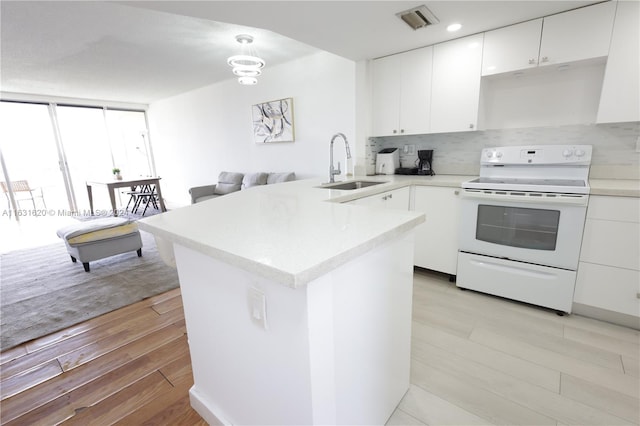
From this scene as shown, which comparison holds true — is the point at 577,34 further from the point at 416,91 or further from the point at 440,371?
the point at 440,371

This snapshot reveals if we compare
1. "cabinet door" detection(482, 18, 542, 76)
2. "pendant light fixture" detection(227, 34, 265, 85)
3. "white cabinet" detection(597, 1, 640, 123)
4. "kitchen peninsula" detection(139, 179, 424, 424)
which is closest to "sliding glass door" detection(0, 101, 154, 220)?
"pendant light fixture" detection(227, 34, 265, 85)

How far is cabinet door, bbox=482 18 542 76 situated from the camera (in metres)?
2.10

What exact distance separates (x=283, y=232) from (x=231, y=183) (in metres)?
4.39

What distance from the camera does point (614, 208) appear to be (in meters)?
1.77

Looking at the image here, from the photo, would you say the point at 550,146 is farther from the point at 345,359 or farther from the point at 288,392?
the point at 288,392

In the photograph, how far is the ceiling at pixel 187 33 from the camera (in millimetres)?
1878

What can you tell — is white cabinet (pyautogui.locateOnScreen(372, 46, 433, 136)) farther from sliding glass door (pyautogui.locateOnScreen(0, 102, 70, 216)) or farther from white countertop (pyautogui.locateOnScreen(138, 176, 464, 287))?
sliding glass door (pyautogui.locateOnScreen(0, 102, 70, 216))

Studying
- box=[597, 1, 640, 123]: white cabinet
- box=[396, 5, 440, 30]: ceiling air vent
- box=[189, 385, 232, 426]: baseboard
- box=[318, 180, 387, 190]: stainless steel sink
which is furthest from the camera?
box=[318, 180, 387, 190]: stainless steel sink

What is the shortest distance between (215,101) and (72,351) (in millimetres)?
4612

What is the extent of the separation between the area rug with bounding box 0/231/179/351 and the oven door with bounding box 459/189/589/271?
2.69m

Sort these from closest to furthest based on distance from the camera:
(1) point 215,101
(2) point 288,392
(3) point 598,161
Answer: (2) point 288,392
(3) point 598,161
(1) point 215,101

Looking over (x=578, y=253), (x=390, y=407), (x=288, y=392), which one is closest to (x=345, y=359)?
(x=288, y=392)

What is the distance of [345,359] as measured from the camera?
955 mm

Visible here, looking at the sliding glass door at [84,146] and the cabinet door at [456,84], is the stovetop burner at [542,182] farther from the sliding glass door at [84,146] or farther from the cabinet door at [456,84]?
the sliding glass door at [84,146]
